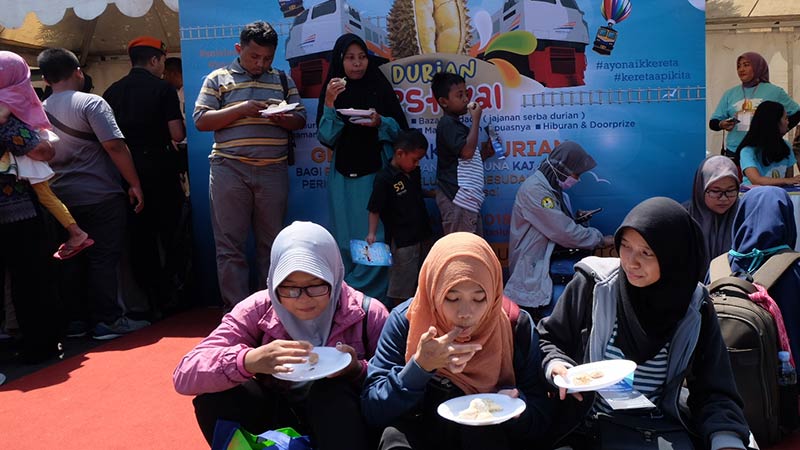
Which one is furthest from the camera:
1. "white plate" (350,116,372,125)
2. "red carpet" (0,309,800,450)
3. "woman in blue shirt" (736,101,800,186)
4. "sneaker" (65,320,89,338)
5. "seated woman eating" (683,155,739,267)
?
"woman in blue shirt" (736,101,800,186)

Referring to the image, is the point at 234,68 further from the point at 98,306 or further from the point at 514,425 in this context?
the point at 514,425

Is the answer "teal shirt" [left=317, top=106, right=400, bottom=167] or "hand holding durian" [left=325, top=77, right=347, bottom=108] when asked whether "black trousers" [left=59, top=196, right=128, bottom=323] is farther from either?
"hand holding durian" [left=325, top=77, right=347, bottom=108]

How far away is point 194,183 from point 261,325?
3.45 metres

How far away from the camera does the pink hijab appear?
13.2 feet

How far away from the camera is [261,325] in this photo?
8.12 ft

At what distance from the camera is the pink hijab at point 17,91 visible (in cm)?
401

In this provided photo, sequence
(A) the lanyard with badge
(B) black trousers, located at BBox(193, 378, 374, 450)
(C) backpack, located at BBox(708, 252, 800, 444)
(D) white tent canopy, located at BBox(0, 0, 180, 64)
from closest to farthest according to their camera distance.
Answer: (B) black trousers, located at BBox(193, 378, 374, 450) → (C) backpack, located at BBox(708, 252, 800, 444) → (A) the lanyard with badge → (D) white tent canopy, located at BBox(0, 0, 180, 64)

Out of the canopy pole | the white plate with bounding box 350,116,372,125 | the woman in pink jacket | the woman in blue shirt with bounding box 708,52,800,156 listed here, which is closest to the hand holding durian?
the white plate with bounding box 350,116,372,125

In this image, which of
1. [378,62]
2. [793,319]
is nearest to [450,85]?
[378,62]

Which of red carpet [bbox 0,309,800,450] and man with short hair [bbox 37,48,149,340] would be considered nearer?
red carpet [bbox 0,309,800,450]

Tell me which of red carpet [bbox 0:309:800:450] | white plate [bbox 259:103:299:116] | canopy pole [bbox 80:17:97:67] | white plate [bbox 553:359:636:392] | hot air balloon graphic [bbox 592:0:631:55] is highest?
canopy pole [bbox 80:17:97:67]

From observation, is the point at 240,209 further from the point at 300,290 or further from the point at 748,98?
the point at 748,98

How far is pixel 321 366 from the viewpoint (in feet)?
7.32

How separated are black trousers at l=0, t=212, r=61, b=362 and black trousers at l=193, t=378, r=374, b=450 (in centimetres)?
242
